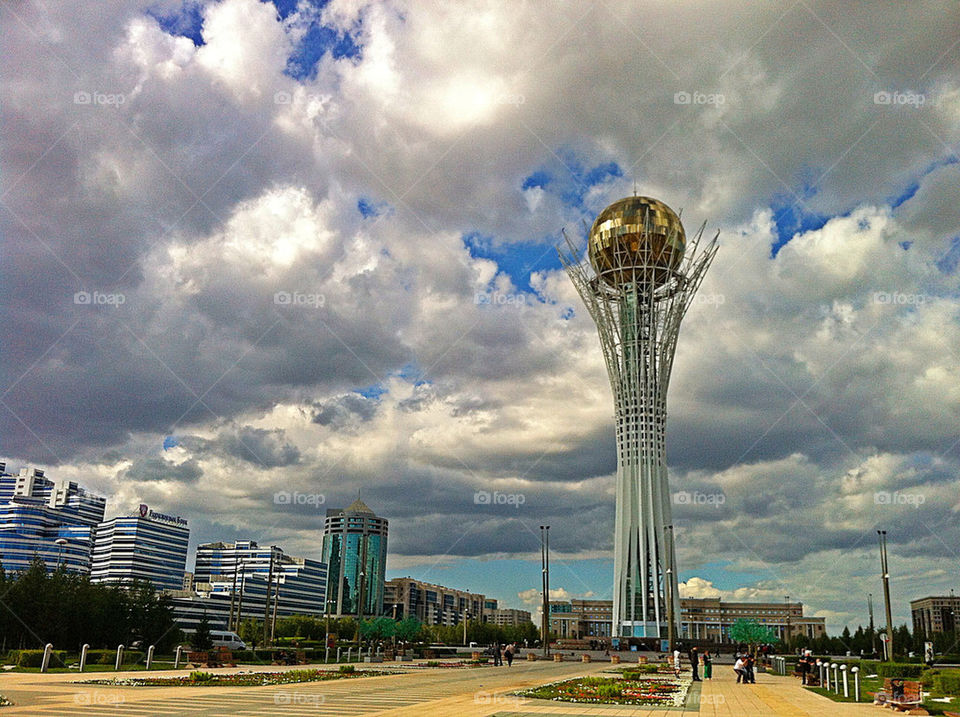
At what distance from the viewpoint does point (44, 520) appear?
16525 centimetres

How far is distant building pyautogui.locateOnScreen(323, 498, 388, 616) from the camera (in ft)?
562

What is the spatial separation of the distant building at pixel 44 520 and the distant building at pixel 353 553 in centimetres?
4825

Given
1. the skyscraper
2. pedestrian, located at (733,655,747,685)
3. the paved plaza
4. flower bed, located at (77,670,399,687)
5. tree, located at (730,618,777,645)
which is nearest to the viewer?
the paved plaza

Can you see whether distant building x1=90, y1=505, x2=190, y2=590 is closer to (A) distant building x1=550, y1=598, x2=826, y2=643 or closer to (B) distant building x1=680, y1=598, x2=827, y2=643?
(A) distant building x1=550, y1=598, x2=826, y2=643

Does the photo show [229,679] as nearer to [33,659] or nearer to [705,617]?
[33,659]

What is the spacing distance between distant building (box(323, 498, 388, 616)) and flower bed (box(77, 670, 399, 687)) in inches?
5659

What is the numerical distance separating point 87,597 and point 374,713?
1273 inches

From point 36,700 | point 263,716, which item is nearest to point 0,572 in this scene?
point 36,700

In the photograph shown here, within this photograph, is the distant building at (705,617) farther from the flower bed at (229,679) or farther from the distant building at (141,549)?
the flower bed at (229,679)

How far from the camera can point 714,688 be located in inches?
1118

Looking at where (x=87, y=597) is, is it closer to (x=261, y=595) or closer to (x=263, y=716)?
(x=263, y=716)

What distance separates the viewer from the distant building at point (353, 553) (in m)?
171

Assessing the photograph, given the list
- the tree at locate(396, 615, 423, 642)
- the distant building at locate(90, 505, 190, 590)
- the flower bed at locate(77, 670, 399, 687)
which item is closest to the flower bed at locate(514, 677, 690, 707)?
the flower bed at locate(77, 670, 399, 687)

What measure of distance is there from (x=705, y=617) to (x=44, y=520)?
129 metres
